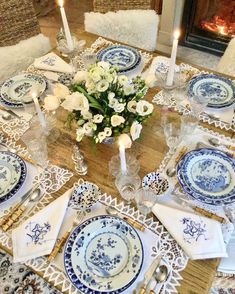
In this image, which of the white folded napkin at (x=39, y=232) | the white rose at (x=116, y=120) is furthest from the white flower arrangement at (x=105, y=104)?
the white folded napkin at (x=39, y=232)

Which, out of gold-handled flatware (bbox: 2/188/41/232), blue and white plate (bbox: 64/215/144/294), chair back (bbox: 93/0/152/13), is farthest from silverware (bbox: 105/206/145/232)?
chair back (bbox: 93/0/152/13)

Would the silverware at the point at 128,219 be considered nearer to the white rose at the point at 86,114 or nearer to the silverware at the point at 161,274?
the silverware at the point at 161,274

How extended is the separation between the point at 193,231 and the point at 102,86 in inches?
20.6

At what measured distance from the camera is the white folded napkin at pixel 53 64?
1.47 m

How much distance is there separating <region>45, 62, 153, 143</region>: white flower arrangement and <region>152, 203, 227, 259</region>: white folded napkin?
0.26 metres

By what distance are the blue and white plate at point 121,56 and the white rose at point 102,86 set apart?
0.47m

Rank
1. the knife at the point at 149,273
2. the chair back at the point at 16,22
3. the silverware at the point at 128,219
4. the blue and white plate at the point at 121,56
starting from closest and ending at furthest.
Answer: the knife at the point at 149,273, the silverware at the point at 128,219, the blue and white plate at the point at 121,56, the chair back at the point at 16,22

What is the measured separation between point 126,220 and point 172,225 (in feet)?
0.46

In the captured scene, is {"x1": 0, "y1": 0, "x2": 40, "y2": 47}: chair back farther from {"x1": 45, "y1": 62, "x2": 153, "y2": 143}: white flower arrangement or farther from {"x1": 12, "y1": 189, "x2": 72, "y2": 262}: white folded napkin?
{"x1": 12, "y1": 189, "x2": 72, "y2": 262}: white folded napkin

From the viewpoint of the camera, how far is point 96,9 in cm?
191

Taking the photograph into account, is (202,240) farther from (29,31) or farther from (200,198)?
(29,31)

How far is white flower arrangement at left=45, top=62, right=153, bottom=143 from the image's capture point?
0.97 meters

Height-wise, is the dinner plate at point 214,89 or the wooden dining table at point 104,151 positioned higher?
the dinner plate at point 214,89

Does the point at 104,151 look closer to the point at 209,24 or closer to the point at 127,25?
the point at 127,25
